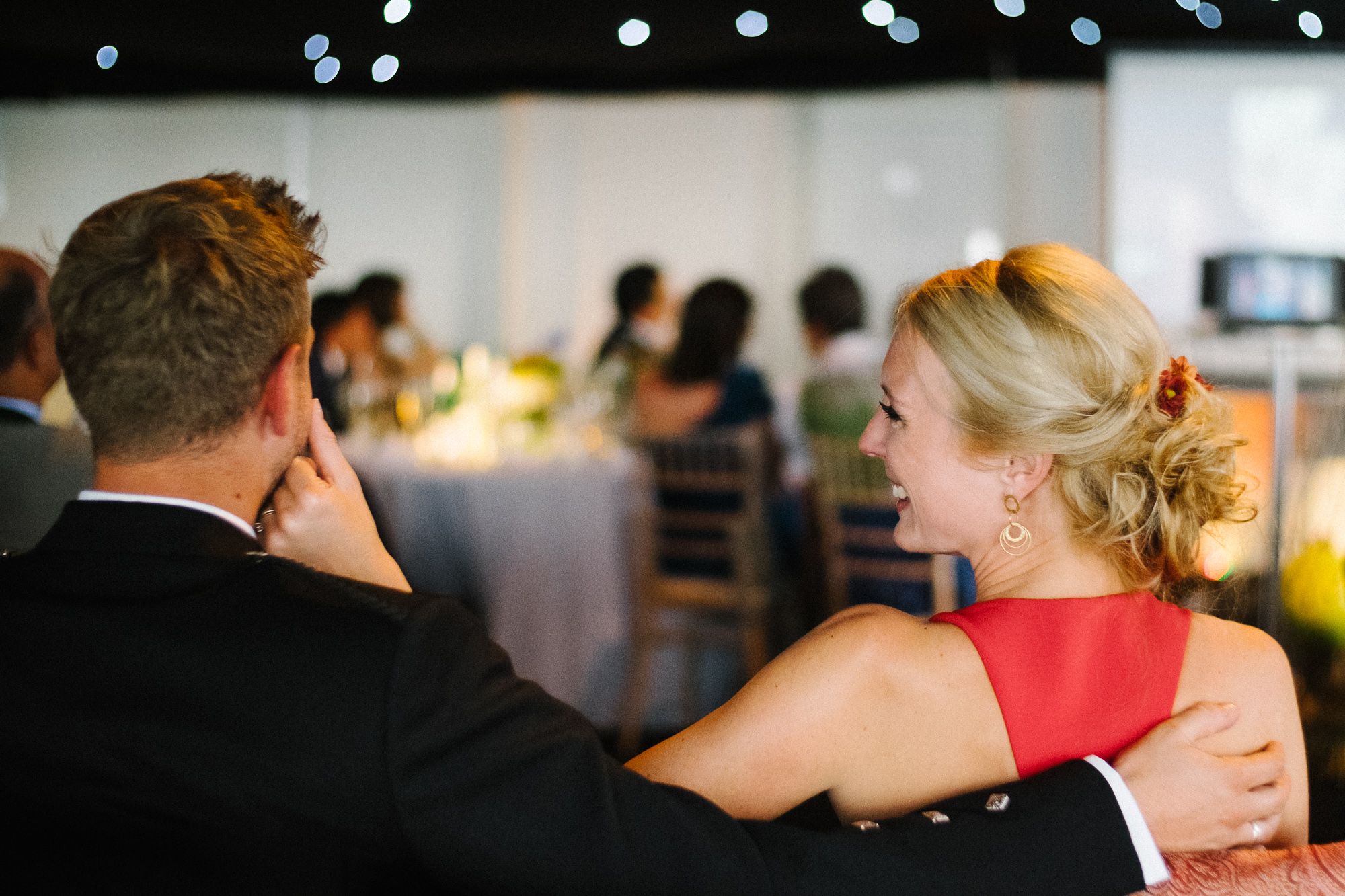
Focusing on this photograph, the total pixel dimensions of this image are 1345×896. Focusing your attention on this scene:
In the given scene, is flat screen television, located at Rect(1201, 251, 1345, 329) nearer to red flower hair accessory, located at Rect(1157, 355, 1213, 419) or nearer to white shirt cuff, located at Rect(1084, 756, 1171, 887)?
red flower hair accessory, located at Rect(1157, 355, 1213, 419)

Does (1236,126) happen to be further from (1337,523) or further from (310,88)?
(310,88)

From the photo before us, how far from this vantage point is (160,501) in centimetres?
102

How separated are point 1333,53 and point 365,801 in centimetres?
792

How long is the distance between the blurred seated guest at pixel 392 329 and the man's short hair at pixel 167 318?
4.13 metres

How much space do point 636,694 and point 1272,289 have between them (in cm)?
371

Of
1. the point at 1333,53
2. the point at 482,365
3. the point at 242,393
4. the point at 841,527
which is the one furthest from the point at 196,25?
the point at 242,393

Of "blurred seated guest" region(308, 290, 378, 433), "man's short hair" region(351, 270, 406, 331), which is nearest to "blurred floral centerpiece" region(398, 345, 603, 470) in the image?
"blurred seated guest" region(308, 290, 378, 433)

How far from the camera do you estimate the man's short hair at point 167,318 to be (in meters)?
0.99

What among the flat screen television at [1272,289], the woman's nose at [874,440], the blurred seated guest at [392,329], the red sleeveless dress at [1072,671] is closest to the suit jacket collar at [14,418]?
the woman's nose at [874,440]

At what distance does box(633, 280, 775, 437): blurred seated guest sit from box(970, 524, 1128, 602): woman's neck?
2821mm

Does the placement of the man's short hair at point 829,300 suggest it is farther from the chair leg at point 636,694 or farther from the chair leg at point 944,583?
the chair leg at point 636,694

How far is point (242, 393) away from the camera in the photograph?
1037 mm

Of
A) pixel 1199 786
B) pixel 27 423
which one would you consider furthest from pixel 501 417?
pixel 1199 786

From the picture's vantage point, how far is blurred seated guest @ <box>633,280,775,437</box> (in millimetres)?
4191
